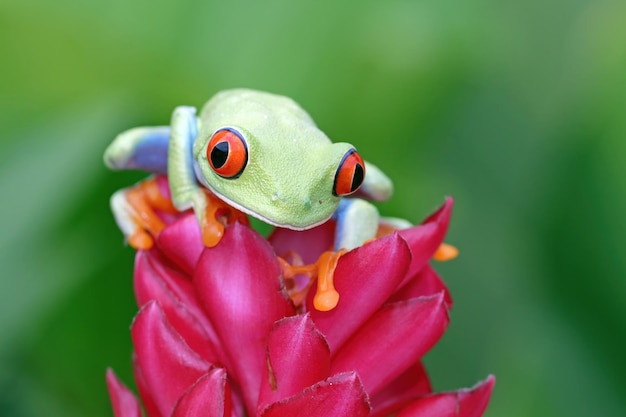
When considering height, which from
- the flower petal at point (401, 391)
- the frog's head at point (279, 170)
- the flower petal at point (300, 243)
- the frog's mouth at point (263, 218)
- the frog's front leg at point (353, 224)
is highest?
the frog's head at point (279, 170)

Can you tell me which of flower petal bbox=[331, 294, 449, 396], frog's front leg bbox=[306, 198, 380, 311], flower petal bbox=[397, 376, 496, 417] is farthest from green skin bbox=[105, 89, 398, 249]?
flower petal bbox=[397, 376, 496, 417]

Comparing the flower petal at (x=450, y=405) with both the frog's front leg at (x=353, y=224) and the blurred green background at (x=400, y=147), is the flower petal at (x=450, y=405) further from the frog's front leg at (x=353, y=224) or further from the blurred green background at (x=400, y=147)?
the blurred green background at (x=400, y=147)

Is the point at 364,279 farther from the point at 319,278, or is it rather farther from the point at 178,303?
the point at 178,303

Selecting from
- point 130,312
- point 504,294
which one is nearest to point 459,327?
point 504,294

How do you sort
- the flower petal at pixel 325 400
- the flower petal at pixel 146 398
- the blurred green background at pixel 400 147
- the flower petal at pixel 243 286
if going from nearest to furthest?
the flower petal at pixel 325 400 < the flower petal at pixel 243 286 < the flower petal at pixel 146 398 < the blurred green background at pixel 400 147

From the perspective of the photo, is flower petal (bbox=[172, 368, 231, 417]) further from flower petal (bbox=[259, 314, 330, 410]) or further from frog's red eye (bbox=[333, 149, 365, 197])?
frog's red eye (bbox=[333, 149, 365, 197])

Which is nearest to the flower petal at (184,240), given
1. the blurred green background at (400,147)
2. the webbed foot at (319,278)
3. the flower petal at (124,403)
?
the webbed foot at (319,278)

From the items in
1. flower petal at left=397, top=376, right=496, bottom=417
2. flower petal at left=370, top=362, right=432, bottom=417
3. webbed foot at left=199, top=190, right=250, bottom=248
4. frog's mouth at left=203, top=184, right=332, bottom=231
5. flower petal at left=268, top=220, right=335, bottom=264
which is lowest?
flower petal at left=370, top=362, right=432, bottom=417
